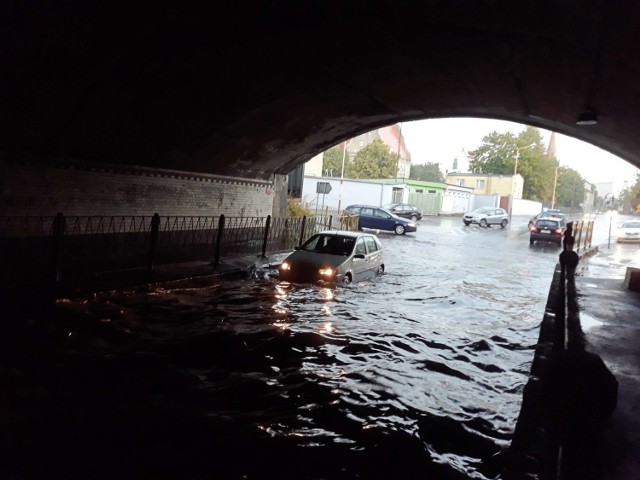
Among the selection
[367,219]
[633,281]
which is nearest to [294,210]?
[367,219]

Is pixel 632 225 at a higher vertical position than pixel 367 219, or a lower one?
higher

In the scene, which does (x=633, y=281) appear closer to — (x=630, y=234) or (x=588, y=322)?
(x=588, y=322)

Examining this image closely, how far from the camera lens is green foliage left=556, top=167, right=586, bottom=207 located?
365 feet

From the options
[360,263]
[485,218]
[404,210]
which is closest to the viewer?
[360,263]

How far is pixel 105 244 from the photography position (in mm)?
14523

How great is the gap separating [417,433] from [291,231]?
1766cm

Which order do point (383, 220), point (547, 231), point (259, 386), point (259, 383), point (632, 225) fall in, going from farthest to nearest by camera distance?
point (632, 225) < point (383, 220) < point (547, 231) < point (259, 383) < point (259, 386)

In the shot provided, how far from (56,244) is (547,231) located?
29319mm

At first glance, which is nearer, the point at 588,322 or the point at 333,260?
the point at 588,322

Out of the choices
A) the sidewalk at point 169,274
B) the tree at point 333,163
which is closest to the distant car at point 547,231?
the sidewalk at point 169,274

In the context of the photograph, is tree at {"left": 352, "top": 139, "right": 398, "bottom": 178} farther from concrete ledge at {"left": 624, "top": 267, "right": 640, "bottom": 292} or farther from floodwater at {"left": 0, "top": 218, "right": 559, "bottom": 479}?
floodwater at {"left": 0, "top": 218, "right": 559, "bottom": 479}

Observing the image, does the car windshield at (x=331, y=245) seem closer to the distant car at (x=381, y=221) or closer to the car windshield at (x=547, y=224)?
the distant car at (x=381, y=221)

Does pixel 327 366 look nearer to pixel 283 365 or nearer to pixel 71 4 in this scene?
pixel 283 365

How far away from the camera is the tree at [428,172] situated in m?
115
